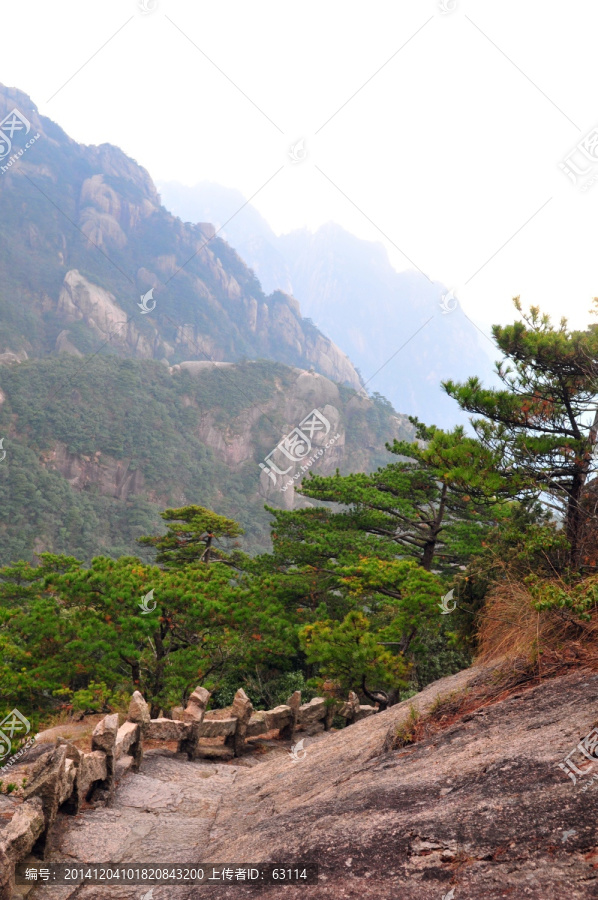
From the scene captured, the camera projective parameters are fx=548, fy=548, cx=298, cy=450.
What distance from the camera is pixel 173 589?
9875 millimetres

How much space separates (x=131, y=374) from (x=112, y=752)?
7417 centimetres

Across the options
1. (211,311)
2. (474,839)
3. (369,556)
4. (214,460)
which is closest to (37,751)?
(474,839)

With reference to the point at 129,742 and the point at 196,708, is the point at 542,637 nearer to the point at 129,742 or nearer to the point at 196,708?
the point at 129,742

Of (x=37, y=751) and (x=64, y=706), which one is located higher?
(x=37, y=751)

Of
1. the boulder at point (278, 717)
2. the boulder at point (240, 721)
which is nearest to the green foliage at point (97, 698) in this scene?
the boulder at point (240, 721)

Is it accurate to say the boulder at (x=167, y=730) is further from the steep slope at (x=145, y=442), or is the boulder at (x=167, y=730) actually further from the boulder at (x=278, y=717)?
the steep slope at (x=145, y=442)

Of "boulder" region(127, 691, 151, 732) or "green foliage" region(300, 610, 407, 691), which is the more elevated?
"green foliage" region(300, 610, 407, 691)

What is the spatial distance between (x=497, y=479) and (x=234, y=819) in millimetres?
3991

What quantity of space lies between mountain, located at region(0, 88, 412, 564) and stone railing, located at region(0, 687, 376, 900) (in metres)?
20.1

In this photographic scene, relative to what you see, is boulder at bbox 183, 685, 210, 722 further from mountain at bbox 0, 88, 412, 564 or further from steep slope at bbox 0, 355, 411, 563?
steep slope at bbox 0, 355, 411, 563

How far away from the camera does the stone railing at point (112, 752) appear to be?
3.50m

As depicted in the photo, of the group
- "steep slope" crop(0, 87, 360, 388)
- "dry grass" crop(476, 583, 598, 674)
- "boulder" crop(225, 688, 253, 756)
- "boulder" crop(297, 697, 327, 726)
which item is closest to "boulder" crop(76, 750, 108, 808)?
"boulder" crop(225, 688, 253, 756)

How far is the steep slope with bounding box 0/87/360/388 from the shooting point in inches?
3723

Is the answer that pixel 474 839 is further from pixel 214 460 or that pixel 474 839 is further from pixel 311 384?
pixel 311 384
